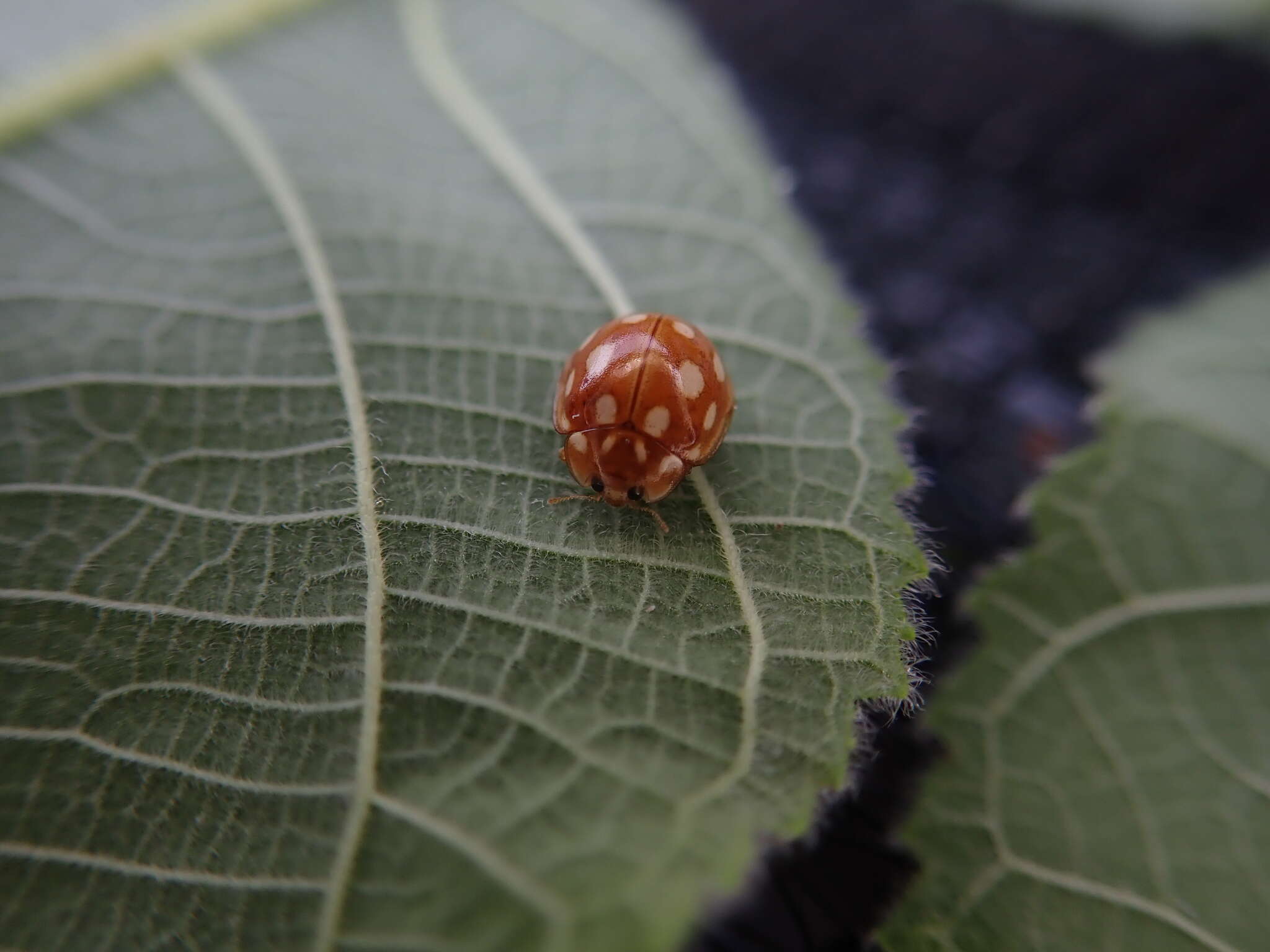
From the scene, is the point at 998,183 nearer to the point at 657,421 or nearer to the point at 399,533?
the point at 657,421

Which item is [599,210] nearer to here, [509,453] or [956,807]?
[509,453]

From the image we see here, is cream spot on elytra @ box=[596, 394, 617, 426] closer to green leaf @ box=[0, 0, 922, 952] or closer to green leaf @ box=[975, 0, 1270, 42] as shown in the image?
green leaf @ box=[0, 0, 922, 952]

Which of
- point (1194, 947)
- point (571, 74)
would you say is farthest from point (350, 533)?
point (1194, 947)

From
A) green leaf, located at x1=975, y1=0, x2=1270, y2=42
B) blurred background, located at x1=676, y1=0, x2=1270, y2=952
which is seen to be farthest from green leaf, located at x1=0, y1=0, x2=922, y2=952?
green leaf, located at x1=975, y1=0, x2=1270, y2=42

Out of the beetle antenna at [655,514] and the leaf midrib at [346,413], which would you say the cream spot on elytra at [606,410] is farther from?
the leaf midrib at [346,413]

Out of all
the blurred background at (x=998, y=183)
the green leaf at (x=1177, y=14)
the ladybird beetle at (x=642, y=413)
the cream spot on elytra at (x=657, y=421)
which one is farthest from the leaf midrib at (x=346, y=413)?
the green leaf at (x=1177, y=14)
